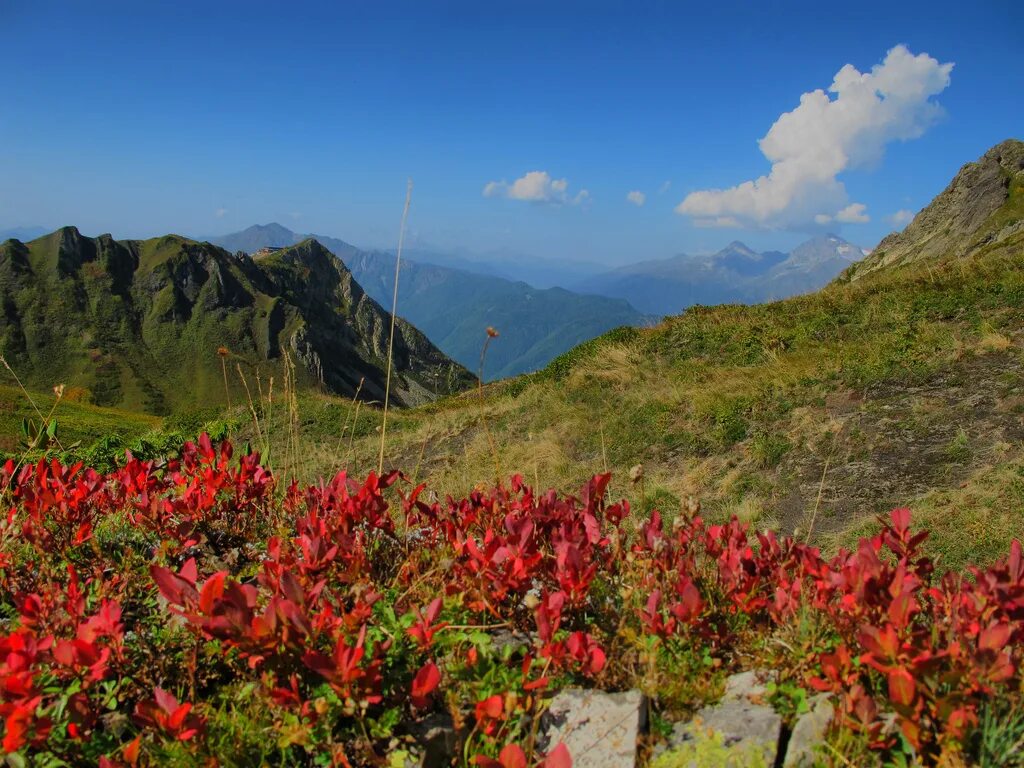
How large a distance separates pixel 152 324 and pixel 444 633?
171 meters

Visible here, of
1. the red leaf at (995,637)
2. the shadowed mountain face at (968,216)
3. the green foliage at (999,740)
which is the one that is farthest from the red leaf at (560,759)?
the shadowed mountain face at (968,216)

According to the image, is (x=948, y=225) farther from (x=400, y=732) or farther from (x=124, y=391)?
(x=124, y=391)

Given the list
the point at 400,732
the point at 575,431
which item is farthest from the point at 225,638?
the point at 575,431

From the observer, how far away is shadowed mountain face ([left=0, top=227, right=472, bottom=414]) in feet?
419

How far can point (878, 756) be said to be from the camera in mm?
1723

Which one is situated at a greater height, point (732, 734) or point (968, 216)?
point (968, 216)

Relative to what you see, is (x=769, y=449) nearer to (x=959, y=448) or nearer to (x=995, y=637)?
(x=959, y=448)

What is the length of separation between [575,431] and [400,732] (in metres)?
9.66

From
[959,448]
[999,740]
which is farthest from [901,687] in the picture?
[959,448]

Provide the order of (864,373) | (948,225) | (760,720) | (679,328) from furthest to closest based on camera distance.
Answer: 1. (948,225)
2. (679,328)
3. (864,373)
4. (760,720)

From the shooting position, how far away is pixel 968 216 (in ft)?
150

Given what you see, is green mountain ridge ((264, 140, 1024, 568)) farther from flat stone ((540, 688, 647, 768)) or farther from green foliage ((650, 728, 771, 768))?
green foliage ((650, 728, 771, 768))

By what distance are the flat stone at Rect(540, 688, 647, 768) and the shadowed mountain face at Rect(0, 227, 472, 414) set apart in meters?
113

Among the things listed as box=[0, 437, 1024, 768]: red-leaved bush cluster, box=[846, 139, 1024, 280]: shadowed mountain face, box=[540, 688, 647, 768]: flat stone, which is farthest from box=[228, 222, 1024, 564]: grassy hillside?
box=[846, 139, 1024, 280]: shadowed mountain face
